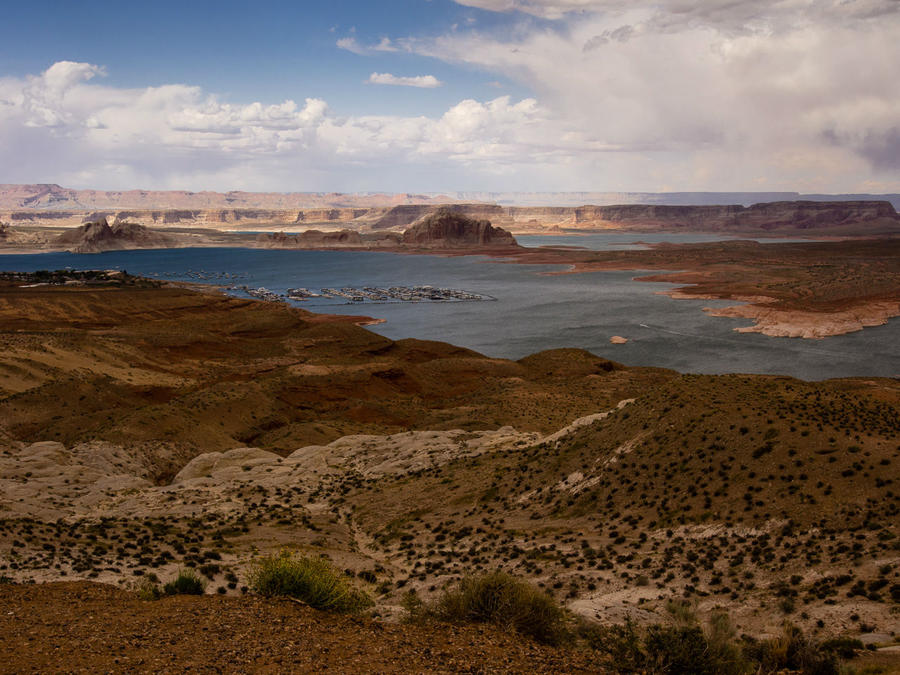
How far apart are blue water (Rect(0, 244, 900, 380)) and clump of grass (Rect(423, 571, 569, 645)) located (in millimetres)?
50774

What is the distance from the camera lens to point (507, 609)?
38.7 feet

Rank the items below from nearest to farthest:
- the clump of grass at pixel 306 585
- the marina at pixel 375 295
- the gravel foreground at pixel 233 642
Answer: the gravel foreground at pixel 233 642, the clump of grass at pixel 306 585, the marina at pixel 375 295

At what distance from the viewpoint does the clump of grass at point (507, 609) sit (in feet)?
37.9

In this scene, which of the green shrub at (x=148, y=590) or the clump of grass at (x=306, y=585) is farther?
the green shrub at (x=148, y=590)

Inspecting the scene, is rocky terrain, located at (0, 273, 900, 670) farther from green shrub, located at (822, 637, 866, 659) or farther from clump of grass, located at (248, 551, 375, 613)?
clump of grass, located at (248, 551, 375, 613)

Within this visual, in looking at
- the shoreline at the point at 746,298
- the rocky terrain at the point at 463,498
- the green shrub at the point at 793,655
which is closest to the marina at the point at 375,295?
the shoreline at the point at 746,298

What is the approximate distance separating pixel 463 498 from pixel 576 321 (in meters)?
66.3

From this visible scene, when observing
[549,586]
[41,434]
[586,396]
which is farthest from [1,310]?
[549,586]

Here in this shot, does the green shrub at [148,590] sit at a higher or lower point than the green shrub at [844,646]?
lower

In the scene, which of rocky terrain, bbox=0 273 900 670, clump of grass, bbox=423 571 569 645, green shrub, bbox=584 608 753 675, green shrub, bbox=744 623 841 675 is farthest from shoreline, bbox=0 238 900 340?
clump of grass, bbox=423 571 569 645

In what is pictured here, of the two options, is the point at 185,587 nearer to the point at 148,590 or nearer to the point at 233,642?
the point at 148,590

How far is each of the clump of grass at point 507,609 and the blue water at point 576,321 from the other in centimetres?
→ 5077

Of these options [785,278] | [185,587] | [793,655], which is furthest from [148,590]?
[785,278]

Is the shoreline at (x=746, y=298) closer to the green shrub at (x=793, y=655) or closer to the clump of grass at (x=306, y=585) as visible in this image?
the green shrub at (x=793, y=655)
